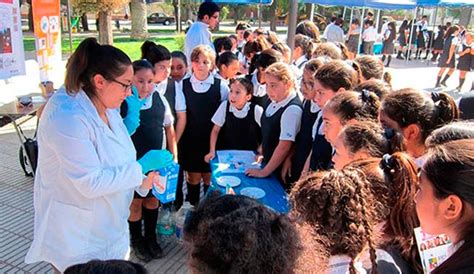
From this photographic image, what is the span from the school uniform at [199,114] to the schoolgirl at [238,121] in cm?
12

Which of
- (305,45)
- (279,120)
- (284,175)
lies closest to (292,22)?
(305,45)

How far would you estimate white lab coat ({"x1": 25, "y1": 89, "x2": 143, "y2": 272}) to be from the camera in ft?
5.29

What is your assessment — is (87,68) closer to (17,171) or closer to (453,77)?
(17,171)

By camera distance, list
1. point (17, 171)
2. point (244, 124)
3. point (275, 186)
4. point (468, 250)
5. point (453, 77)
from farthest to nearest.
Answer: point (453, 77) < point (17, 171) < point (244, 124) < point (275, 186) < point (468, 250)

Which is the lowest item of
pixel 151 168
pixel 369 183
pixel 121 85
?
pixel 151 168

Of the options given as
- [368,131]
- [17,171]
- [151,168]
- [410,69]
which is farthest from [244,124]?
[410,69]

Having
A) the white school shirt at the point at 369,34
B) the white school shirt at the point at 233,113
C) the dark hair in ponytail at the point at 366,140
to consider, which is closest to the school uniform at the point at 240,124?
the white school shirt at the point at 233,113

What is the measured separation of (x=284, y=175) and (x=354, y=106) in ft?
2.73

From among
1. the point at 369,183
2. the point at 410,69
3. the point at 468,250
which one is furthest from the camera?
the point at 410,69

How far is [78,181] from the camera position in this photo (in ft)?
5.29

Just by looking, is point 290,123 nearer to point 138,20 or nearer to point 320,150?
point 320,150

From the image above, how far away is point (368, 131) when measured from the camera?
182 centimetres

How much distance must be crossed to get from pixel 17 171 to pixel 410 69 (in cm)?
1324

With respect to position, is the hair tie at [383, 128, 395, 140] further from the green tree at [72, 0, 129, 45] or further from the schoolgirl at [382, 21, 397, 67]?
the schoolgirl at [382, 21, 397, 67]
